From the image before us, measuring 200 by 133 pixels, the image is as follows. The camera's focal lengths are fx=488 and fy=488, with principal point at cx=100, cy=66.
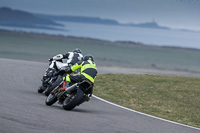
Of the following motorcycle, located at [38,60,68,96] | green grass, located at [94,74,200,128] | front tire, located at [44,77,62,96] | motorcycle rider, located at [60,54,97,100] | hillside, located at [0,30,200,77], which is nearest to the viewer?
motorcycle rider, located at [60,54,97,100]

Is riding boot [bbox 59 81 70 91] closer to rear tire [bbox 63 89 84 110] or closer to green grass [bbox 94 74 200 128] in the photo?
rear tire [bbox 63 89 84 110]

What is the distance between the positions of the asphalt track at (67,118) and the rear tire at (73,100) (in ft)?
0.60

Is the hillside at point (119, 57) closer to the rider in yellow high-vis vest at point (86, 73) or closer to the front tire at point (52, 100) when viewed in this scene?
the front tire at point (52, 100)

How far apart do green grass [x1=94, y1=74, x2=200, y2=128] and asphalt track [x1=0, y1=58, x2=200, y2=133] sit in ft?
5.37

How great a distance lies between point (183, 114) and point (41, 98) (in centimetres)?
477

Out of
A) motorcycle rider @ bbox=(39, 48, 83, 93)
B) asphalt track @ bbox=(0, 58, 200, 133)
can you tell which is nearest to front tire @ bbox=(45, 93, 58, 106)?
asphalt track @ bbox=(0, 58, 200, 133)

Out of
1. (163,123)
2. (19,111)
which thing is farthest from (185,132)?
(19,111)

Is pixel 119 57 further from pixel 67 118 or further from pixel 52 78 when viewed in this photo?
pixel 67 118

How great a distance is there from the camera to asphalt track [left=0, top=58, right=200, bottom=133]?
10020mm

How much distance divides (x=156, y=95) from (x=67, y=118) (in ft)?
28.3

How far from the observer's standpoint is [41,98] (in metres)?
15.0

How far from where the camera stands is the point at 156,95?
768 inches

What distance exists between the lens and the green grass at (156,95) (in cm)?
1620

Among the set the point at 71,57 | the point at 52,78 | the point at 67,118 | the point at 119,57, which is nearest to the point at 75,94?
the point at 67,118
